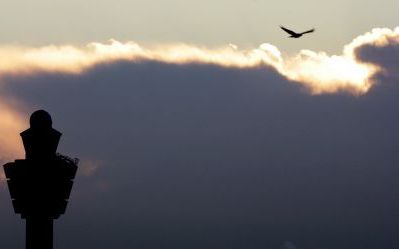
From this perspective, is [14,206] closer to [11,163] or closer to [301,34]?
[11,163]

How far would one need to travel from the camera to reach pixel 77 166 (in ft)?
95.6

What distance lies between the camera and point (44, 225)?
28.4 meters

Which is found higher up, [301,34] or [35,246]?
[301,34]

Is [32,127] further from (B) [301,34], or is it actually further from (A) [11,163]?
(B) [301,34]

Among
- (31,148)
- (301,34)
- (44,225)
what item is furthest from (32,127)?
(301,34)

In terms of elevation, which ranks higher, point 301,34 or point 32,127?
point 301,34

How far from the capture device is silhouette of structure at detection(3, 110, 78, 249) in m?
28.5

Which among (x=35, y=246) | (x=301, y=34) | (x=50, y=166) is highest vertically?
(x=301, y=34)

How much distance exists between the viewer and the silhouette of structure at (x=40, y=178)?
28.5 meters

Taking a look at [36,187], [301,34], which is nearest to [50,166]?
[36,187]

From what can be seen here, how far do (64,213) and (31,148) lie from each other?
1.72 meters

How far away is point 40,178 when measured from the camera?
28828 mm

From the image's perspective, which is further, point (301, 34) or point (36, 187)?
point (301, 34)

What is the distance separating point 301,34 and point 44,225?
26705 millimetres
